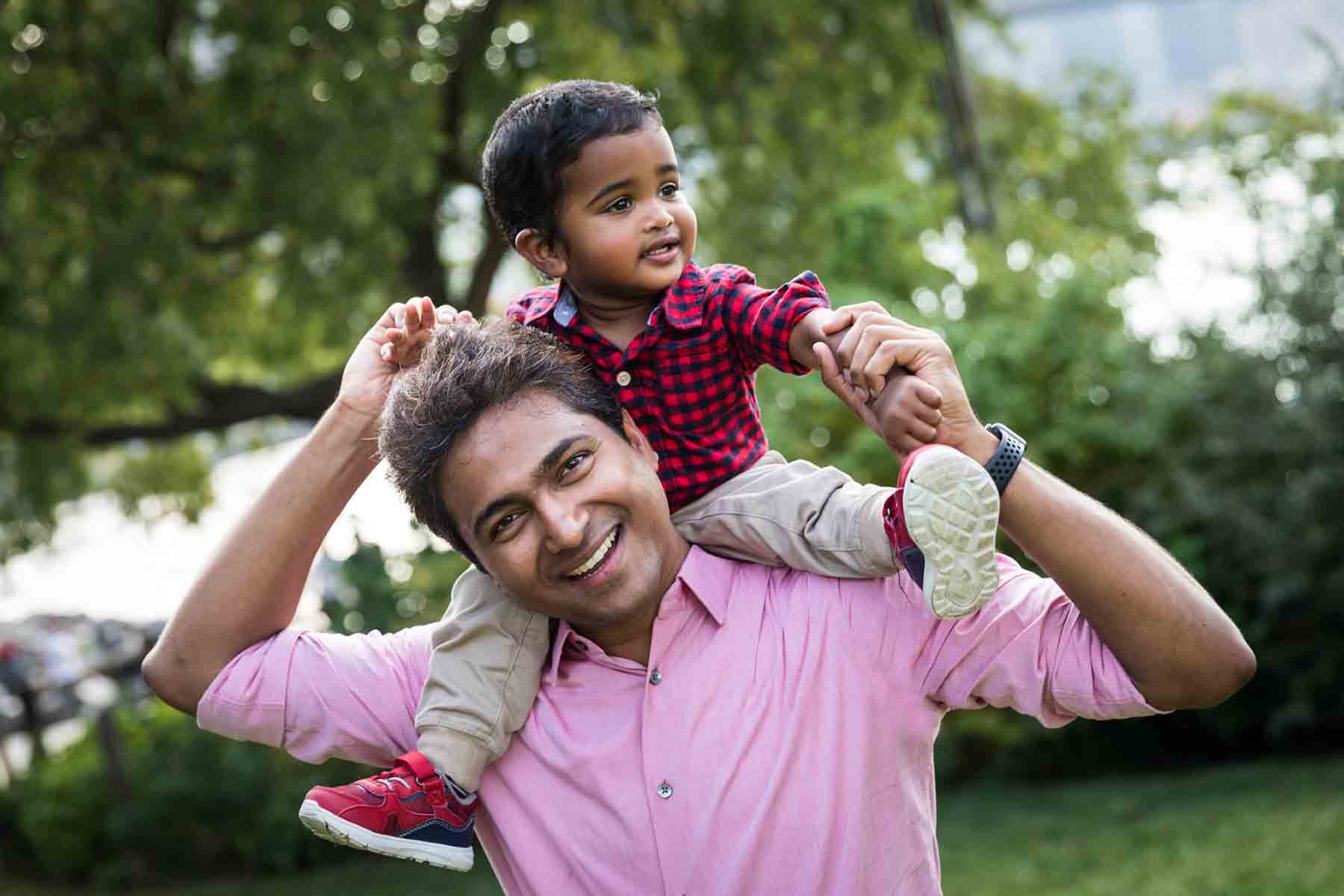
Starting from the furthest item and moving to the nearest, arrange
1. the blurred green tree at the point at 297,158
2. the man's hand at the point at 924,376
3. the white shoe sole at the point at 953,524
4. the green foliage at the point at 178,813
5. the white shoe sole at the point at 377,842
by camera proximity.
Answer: the green foliage at the point at 178,813, the blurred green tree at the point at 297,158, the white shoe sole at the point at 377,842, the man's hand at the point at 924,376, the white shoe sole at the point at 953,524

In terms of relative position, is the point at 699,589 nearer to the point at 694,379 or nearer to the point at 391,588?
the point at 694,379

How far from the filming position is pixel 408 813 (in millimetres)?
2336

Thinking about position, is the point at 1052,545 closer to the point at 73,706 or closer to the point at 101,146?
the point at 101,146

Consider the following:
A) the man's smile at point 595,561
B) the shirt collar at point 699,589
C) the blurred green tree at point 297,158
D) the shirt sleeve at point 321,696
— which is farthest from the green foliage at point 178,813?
the man's smile at point 595,561

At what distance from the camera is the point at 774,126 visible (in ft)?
34.0

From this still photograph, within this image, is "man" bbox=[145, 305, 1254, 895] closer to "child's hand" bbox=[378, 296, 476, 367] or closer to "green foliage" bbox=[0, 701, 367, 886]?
"child's hand" bbox=[378, 296, 476, 367]

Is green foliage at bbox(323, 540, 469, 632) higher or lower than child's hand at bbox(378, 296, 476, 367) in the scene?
lower

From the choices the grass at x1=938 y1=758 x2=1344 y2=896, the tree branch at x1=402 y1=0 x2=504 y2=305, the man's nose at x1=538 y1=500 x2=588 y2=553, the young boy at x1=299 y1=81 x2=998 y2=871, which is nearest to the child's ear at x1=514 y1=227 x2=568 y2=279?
the young boy at x1=299 y1=81 x2=998 y2=871

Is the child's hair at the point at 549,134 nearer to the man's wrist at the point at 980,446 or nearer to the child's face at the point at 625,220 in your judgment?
the child's face at the point at 625,220

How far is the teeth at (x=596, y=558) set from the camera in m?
2.19

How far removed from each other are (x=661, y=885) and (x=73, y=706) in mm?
16109

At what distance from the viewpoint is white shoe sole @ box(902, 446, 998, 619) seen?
192 cm

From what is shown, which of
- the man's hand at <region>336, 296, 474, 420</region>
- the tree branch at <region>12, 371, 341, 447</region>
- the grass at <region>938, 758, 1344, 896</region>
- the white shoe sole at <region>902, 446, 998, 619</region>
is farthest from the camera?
the tree branch at <region>12, 371, 341, 447</region>

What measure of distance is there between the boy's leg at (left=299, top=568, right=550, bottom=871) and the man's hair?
144 mm
